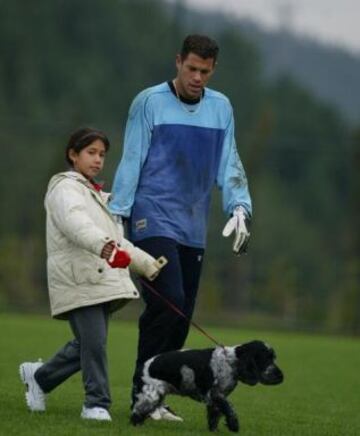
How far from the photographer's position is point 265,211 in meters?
53.8

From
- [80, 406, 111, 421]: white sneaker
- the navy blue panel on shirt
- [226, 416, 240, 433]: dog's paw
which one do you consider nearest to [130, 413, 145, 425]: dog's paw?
[80, 406, 111, 421]: white sneaker

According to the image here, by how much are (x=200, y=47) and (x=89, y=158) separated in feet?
3.17

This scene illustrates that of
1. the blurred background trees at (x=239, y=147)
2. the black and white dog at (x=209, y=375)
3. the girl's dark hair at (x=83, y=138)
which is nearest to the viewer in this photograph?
the black and white dog at (x=209, y=375)

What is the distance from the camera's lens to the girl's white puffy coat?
32.9 feet

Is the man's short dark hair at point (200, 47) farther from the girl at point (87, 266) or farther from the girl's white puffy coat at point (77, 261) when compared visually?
the girl's white puffy coat at point (77, 261)

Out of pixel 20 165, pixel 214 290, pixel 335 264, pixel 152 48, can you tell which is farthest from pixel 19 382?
pixel 152 48

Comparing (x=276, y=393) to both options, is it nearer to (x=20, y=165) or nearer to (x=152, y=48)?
(x=20, y=165)


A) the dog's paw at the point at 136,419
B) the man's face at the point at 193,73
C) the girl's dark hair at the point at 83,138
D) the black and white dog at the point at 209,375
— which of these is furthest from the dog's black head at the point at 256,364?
the man's face at the point at 193,73

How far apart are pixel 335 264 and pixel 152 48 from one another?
60.4m

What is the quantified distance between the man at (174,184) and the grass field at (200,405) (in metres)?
0.64

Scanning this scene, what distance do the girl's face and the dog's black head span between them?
53.7 inches

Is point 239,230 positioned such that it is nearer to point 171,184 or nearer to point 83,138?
point 171,184

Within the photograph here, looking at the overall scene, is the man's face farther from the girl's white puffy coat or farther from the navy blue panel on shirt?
the girl's white puffy coat

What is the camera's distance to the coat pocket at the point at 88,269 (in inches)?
398
